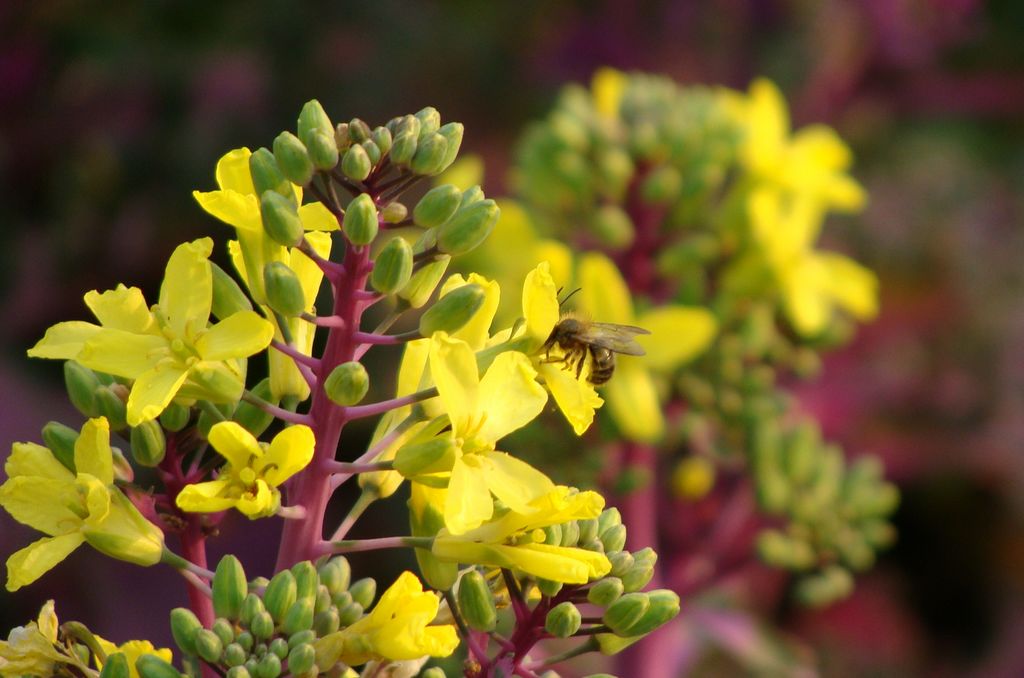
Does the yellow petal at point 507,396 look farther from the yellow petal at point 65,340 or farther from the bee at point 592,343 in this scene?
the yellow petal at point 65,340

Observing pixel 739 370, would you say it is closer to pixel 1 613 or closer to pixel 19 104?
pixel 1 613

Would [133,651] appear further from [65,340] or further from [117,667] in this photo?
[65,340]

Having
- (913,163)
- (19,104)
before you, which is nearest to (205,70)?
(19,104)

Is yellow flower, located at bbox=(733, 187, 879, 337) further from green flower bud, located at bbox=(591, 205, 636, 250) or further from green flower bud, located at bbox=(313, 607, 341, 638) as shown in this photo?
green flower bud, located at bbox=(313, 607, 341, 638)

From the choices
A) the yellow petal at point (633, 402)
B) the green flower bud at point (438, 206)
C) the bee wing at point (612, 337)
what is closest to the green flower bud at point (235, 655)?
the green flower bud at point (438, 206)

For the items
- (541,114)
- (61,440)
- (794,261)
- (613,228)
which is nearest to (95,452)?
(61,440)
